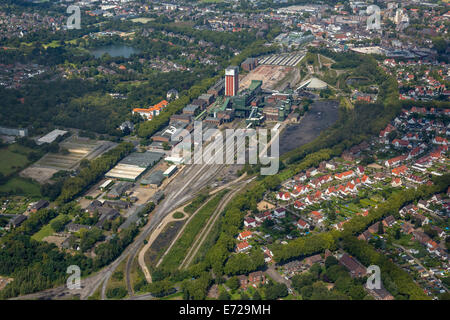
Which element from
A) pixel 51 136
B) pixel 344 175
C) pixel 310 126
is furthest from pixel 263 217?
pixel 51 136

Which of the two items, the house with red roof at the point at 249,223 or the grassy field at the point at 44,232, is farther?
the house with red roof at the point at 249,223

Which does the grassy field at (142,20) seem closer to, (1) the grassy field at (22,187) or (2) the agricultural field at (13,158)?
(2) the agricultural field at (13,158)

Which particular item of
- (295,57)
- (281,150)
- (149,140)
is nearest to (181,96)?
(149,140)

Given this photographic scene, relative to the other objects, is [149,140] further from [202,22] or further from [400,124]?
A: [202,22]

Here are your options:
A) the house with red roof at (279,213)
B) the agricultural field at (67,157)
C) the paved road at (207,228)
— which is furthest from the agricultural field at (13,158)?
the house with red roof at (279,213)

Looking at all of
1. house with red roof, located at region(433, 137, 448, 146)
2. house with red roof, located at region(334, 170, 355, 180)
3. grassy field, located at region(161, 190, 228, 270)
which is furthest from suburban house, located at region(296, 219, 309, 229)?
house with red roof, located at region(433, 137, 448, 146)

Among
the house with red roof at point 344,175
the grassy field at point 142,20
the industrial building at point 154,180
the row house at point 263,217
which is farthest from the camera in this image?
the grassy field at point 142,20
